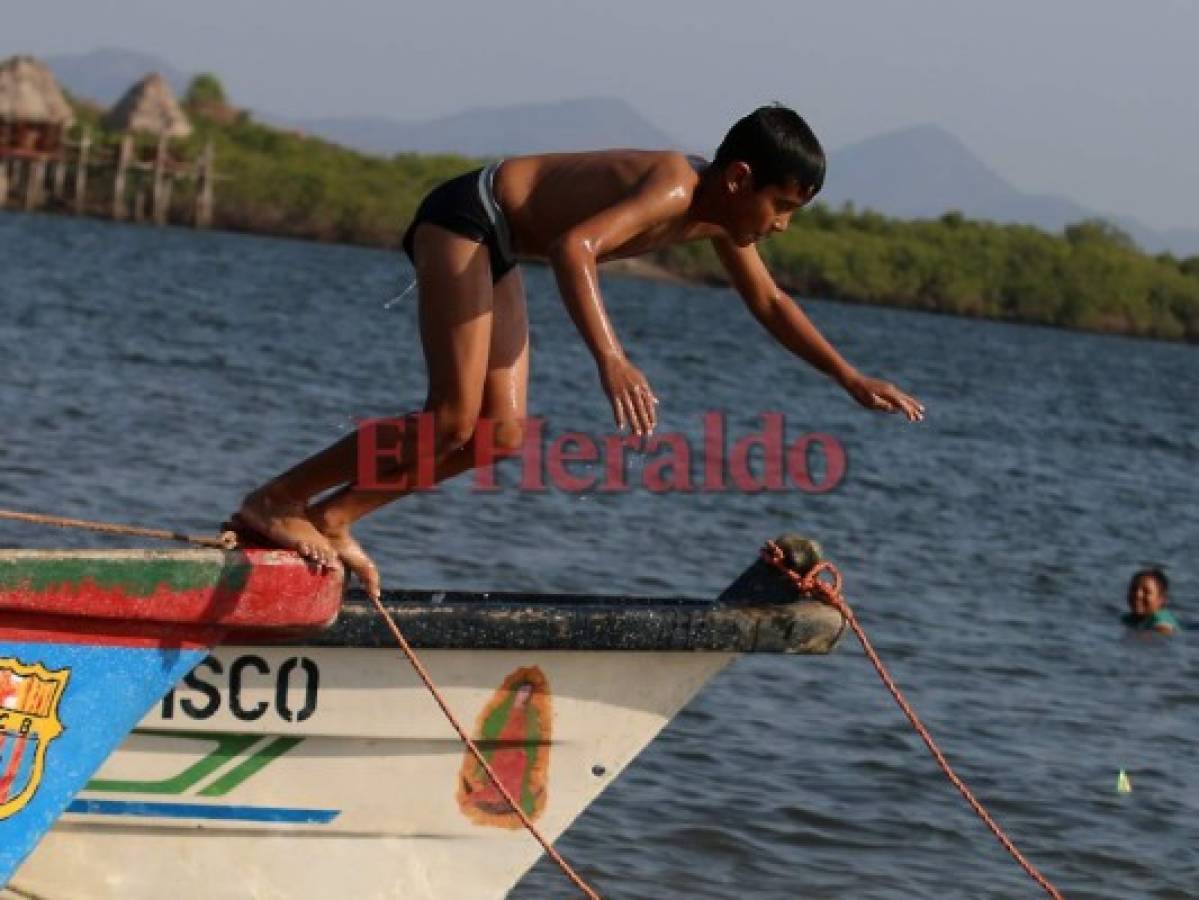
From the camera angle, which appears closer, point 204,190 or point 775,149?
point 775,149

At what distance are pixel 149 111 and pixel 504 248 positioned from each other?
94.4 meters

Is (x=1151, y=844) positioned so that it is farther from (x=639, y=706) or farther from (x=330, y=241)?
(x=330, y=241)

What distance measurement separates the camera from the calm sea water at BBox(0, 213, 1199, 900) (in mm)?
10211

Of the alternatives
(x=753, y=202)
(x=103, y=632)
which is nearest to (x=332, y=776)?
(x=103, y=632)

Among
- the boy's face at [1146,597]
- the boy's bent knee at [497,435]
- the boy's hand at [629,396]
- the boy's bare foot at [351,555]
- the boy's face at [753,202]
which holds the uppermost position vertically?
the boy's face at [753,202]

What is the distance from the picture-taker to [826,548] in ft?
65.2

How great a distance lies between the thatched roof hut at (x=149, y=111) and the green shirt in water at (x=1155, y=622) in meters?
84.5

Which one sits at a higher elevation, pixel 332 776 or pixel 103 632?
pixel 103 632

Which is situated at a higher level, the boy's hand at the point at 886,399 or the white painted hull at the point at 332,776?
the boy's hand at the point at 886,399

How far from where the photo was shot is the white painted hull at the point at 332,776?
7051 millimetres

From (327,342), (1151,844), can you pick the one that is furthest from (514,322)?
(327,342)

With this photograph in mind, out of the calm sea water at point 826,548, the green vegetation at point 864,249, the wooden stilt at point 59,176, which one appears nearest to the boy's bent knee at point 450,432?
the calm sea water at point 826,548

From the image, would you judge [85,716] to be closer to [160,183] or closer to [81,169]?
[160,183]

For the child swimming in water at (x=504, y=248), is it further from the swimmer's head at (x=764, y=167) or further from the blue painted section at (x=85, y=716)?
the blue painted section at (x=85, y=716)
